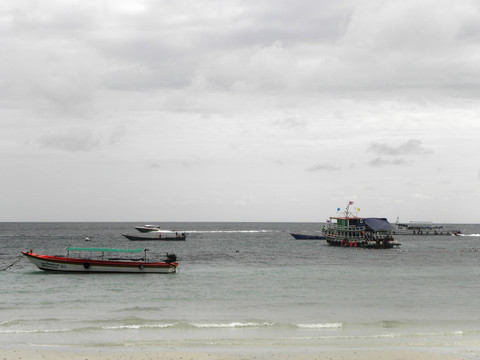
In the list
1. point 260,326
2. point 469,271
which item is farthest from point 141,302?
point 469,271

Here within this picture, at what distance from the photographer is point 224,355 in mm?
23031

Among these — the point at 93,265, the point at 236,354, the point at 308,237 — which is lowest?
the point at 236,354

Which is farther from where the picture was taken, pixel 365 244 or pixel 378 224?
pixel 378 224

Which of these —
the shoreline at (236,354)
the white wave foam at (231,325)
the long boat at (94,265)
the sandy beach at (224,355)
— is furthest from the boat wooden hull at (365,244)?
the sandy beach at (224,355)


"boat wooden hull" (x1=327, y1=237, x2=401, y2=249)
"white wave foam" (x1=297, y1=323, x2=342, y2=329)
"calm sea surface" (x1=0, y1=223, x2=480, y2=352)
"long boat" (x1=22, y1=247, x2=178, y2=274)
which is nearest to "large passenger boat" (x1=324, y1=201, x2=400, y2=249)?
"boat wooden hull" (x1=327, y1=237, x2=401, y2=249)

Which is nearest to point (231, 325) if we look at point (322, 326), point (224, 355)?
point (322, 326)

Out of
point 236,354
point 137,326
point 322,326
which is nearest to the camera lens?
point 236,354

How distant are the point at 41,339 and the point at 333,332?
51.1ft

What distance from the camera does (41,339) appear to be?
25.9 meters

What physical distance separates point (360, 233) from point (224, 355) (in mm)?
91699

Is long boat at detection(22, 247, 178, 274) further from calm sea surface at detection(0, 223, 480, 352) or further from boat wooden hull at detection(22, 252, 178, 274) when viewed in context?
calm sea surface at detection(0, 223, 480, 352)

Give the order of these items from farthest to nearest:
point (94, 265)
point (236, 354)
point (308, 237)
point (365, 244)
A: point (308, 237) → point (365, 244) → point (94, 265) → point (236, 354)

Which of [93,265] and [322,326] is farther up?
[93,265]

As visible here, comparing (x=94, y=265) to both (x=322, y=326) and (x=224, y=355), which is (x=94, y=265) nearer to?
(x=322, y=326)
